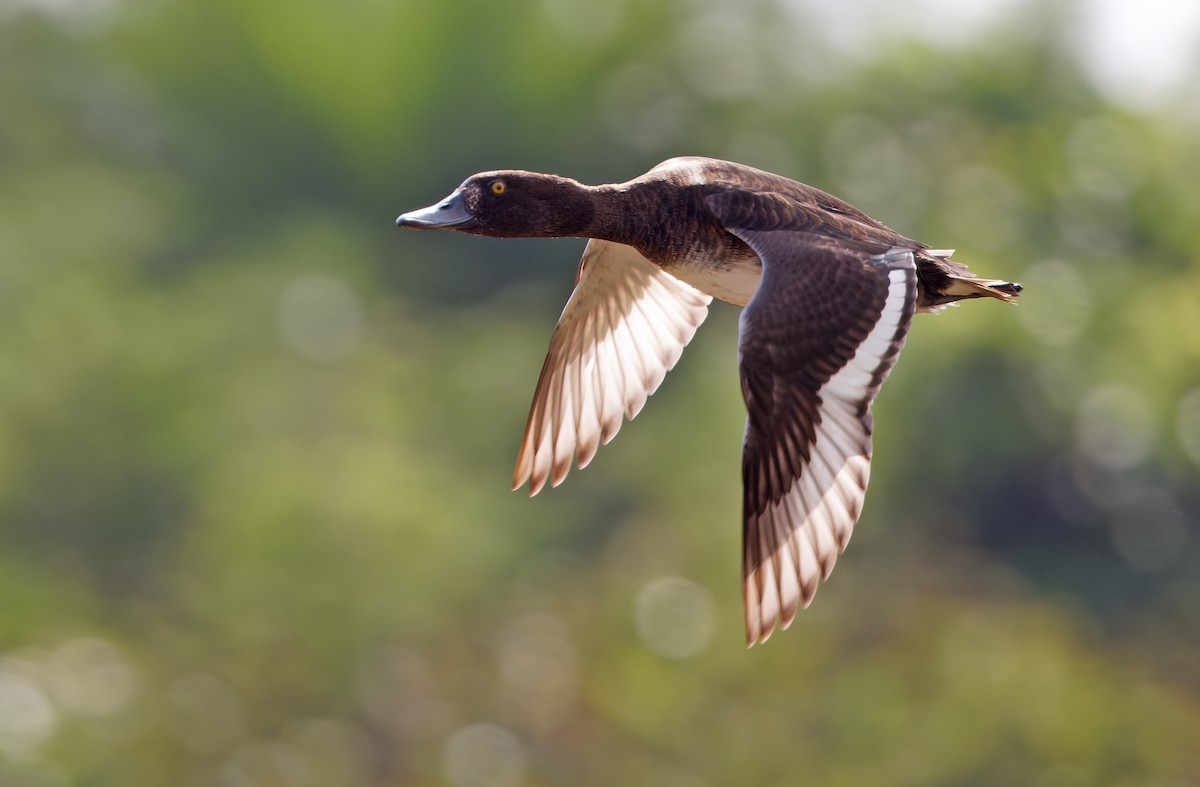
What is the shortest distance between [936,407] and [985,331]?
154 centimetres

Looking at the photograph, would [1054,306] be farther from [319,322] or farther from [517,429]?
[319,322]

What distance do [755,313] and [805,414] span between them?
1.16ft

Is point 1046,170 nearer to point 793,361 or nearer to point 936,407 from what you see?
point 936,407

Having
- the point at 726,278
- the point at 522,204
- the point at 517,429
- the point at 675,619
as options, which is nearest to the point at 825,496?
the point at 726,278

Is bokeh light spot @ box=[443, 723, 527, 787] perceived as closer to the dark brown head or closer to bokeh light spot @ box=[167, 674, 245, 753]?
bokeh light spot @ box=[167, 674, 245, 753]

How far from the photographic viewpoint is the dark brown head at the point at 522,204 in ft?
24.3

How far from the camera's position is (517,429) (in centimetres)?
2800

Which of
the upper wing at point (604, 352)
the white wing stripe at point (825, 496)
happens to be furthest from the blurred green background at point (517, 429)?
the white wing stripe at point (825, 496)

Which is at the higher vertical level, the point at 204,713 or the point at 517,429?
the point at 517,429

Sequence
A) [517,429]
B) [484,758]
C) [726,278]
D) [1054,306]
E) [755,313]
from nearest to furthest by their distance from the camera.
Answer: [755,313] < [726,278] < [484,758] < [1054,306] < [517,429]

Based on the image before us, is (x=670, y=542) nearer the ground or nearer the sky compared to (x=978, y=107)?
nearer the ground

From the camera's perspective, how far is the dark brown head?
7395mm

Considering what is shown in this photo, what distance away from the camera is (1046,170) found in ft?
97.7

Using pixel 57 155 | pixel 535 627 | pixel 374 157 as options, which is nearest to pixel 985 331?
pixel 535 627
